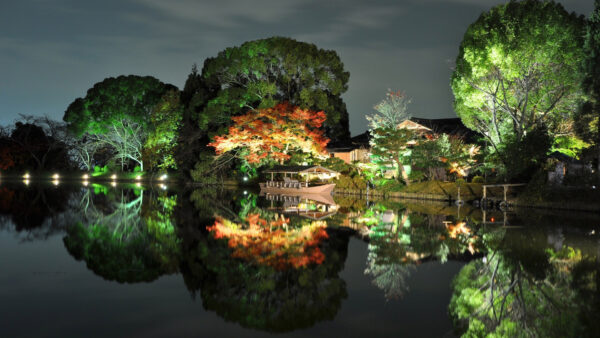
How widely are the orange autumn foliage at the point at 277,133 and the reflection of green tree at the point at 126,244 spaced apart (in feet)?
64.4

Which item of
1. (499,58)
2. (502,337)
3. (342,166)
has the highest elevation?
(499,58)

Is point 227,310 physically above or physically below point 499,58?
below

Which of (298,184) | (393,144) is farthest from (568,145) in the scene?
(298,184)

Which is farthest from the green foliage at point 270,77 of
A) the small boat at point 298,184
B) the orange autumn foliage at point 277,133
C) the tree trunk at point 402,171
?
the tree trunk at point 402,171

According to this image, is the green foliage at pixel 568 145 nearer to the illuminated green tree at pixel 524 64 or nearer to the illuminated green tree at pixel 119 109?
the illuminated green tree at pixel 524 64

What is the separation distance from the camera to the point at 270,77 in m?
40.9

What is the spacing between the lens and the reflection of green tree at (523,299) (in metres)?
6.22

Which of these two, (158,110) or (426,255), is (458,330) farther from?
(158,110)

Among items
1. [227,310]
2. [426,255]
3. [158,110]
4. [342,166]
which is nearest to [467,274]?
[426,255]

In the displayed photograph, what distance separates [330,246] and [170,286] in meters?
4.64

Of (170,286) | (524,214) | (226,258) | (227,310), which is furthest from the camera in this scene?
(524,214)

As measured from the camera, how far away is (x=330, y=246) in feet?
38.2

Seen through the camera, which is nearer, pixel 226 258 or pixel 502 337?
pixel 502 337

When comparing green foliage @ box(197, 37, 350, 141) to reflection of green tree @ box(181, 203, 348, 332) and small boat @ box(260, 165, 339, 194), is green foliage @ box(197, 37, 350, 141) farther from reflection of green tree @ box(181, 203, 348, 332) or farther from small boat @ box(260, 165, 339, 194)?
reflection of green tree @ box(181, 203, 348, 332)
